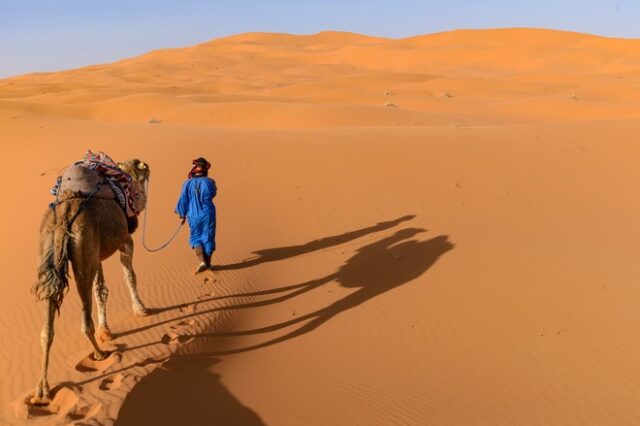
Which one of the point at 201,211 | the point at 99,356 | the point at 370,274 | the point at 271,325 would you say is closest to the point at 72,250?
the point at 99,356

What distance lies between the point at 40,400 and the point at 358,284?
3.99 metres

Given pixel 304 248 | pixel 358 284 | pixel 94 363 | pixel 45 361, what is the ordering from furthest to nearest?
pixel 304 248 → pixel 358 284 → pixel 94 363 → pixel 45 361

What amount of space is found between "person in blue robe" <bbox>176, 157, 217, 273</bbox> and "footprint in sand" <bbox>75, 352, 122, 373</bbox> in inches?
92.8

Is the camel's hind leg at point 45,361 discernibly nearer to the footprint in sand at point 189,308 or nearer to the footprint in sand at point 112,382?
the footprint in sand at point 112,382

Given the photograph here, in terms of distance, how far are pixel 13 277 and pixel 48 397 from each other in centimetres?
341

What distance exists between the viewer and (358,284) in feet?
22.4

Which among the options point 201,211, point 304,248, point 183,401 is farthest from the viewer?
point 304,248

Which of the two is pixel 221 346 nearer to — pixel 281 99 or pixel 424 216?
pixel 424 216

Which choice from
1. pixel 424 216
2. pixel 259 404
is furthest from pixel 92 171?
pixel 424 216

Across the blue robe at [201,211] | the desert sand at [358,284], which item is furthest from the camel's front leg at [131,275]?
the blue robe at [201,211]

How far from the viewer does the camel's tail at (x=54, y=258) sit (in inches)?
156

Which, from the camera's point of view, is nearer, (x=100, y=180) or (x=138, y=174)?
(x=100, y=180)

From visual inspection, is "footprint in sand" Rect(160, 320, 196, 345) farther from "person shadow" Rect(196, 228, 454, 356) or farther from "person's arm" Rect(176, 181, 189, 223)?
"person's arm" Rect(176, 181, 189, 223)

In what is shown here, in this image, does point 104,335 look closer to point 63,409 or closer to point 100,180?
point 63,409
